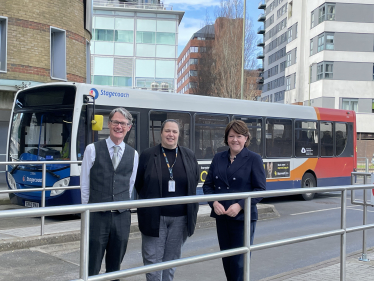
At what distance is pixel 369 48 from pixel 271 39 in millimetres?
32703

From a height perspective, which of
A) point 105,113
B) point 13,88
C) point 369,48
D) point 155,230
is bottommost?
point 155,230

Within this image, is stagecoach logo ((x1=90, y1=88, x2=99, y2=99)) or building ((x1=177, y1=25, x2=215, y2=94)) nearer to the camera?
stagecoach logo ((x1=90, y1=88, x2=99, y2=99))

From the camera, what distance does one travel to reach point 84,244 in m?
2.68

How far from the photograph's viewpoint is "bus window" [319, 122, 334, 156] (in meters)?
15.9

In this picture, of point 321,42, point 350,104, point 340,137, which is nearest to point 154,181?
point 340,137

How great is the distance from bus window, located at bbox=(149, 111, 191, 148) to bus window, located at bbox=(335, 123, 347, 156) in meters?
6.62

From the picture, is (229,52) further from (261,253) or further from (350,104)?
(261,253)

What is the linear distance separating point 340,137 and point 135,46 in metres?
27.2

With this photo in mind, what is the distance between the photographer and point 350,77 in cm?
4838

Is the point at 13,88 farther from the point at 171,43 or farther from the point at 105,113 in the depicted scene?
the point at 171,43

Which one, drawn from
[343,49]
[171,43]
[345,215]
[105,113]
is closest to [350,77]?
[343,49]

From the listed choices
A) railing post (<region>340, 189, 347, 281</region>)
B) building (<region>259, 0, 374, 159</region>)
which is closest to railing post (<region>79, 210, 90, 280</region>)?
railing post (<region>340, 189, 347, 281</region>)

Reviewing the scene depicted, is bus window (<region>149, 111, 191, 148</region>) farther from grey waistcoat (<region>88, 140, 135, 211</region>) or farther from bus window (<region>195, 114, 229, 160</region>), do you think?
grey waistcoat (<region>88, 140, 135, 211</region>)

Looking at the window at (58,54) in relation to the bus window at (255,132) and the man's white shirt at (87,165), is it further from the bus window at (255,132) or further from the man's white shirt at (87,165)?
the man's white shirt at (87,165)
